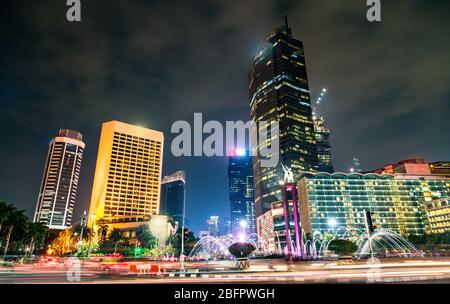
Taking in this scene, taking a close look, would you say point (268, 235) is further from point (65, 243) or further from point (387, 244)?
point (65, 243)

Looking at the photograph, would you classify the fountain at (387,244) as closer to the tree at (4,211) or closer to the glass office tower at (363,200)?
the glass office tower at (363,200)

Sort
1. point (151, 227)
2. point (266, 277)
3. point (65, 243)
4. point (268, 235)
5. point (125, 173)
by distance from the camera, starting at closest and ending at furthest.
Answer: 1. point (266, 277)
2. point (65, 243)
3. point (151, 227)
4. point (125, 173)
5. point (268, 235)

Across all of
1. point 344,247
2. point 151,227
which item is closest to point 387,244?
point 344,247

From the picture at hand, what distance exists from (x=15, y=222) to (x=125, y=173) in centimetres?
10202

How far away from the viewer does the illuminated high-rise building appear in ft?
538

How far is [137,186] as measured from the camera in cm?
17800

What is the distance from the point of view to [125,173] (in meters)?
175

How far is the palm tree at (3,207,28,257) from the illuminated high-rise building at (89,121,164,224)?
81.0 m

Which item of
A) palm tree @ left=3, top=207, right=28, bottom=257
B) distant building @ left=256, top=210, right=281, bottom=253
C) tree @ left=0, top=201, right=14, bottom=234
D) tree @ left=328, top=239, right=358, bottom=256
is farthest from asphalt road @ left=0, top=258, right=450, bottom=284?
distant building @ left=256, top=210, right=281, bottom=253

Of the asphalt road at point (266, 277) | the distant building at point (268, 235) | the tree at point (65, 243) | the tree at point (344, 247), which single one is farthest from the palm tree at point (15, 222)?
the distant building at point (268, 235)

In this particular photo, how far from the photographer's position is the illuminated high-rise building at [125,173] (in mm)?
163875

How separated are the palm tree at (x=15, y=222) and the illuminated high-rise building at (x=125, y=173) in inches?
3191

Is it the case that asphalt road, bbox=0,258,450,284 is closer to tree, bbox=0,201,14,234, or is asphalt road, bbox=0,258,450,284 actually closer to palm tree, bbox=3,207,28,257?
tree, bbox=0,201,14,234
